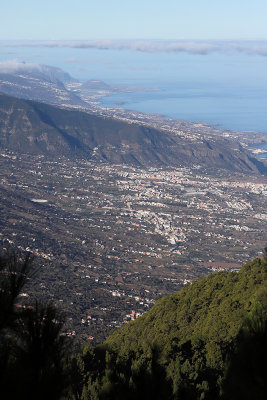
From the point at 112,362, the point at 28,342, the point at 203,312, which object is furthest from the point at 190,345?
the point at 28,342

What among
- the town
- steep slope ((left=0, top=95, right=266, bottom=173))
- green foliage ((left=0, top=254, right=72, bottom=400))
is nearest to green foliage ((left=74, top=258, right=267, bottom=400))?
green foliage ((left=0, top=254, right=72, bottom=400))

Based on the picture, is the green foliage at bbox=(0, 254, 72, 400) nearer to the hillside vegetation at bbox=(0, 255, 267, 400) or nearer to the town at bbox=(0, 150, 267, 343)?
the hillside vegetation at bbox=(0, 255, 267, 400)

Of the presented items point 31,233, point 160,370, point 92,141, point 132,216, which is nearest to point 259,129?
point 92,141

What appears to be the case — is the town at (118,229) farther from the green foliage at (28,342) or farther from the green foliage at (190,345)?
the green foliage at (28,342)

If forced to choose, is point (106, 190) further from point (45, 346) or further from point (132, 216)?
point (45, 346)

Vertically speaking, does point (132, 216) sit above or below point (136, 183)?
below

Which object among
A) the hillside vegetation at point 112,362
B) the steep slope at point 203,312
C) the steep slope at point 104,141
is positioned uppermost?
the steep slope at point 104,141

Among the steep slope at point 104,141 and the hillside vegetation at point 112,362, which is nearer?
the hillside vegetation at point 112,362

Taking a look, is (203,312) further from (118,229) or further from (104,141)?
(104,141)

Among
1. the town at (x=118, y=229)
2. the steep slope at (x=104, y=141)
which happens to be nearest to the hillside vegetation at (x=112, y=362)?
the town at (x=118, y=229)
